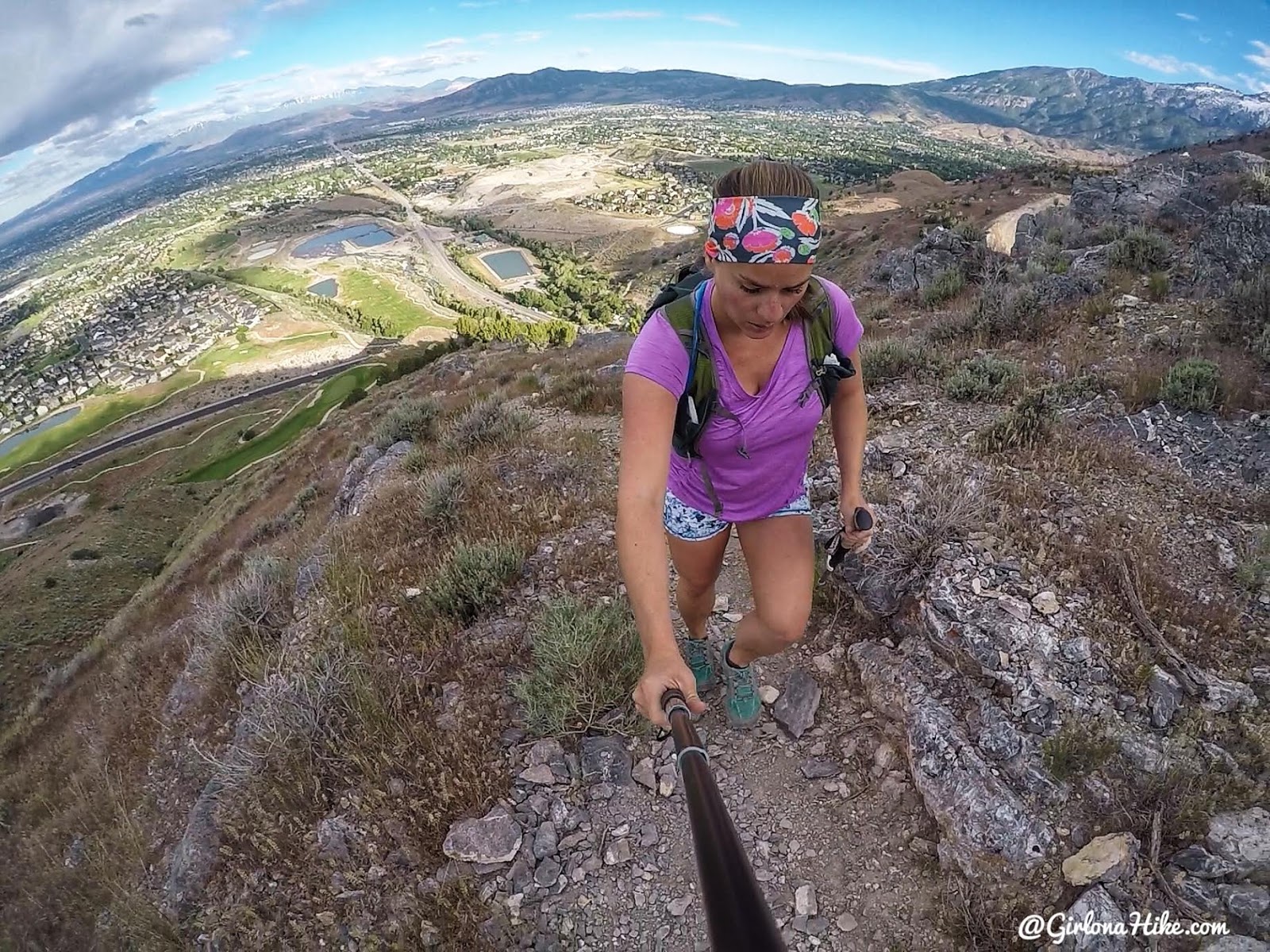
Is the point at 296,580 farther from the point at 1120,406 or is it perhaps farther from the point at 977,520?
the point at 1120,406

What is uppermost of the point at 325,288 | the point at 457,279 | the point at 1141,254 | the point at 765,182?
the point at 765,182

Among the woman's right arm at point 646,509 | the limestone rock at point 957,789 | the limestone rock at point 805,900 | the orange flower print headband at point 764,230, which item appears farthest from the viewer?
the limestone rock at point 805,900

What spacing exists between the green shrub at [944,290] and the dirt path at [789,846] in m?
10.9

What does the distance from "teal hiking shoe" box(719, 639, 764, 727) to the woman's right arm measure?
1619mm

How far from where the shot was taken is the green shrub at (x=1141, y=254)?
10234 millimetres

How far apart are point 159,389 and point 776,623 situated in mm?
109481

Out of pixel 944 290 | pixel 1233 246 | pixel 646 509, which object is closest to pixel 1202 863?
pixel 646 509

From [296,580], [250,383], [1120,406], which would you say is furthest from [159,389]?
[1120,406]

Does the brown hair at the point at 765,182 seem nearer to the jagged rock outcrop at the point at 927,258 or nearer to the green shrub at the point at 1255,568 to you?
the green shrub at the point at 1255,568

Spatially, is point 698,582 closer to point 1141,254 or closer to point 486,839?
point 486,839

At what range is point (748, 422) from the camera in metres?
2.53

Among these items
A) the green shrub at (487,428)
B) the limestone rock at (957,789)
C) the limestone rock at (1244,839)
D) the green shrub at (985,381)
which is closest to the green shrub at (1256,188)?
the green shrub at (985,381)

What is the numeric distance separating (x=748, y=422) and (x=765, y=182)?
92 cm

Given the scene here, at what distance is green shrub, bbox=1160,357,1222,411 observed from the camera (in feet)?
18.4
